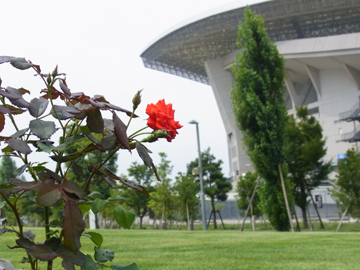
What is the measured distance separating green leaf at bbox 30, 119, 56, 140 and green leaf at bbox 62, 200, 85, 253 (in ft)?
0.84

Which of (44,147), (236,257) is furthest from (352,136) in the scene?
(44,147)

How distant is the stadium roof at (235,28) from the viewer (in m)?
34.2

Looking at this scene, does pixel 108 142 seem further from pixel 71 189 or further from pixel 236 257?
pixel 236 257

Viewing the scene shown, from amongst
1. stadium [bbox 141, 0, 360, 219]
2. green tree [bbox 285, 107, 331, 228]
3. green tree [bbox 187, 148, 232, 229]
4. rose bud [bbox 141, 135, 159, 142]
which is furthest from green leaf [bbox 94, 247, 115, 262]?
stadium [bbox 141, 0, 360, 219]

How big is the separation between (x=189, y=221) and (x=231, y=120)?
2581 cm

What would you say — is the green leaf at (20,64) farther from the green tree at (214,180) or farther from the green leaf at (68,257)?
the green tree at (214,180)

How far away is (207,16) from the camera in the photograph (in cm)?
3706

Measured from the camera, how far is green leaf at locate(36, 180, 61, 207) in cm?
111

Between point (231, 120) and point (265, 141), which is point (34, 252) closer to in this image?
point (265, 141)

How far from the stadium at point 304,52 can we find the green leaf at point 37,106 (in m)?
30.0

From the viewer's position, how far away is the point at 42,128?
1.30 metres

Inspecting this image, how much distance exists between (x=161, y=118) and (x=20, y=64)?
1.73ft

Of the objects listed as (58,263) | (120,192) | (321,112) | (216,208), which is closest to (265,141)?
(58,263)

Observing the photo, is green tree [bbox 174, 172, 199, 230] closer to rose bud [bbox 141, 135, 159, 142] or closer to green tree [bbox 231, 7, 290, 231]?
green tree [bbox 231, 7, 290, 231]
